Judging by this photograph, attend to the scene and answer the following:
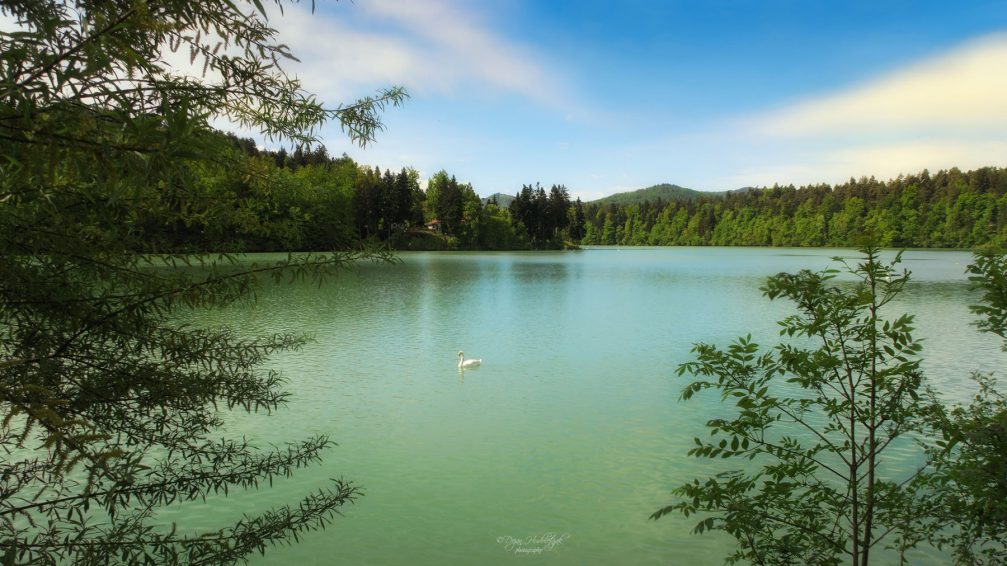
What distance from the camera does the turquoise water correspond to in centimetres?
512

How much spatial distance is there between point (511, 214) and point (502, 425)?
83934 millimetres

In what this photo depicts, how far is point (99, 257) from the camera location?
255cm

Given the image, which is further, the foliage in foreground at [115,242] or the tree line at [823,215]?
the tree line at [823,215]

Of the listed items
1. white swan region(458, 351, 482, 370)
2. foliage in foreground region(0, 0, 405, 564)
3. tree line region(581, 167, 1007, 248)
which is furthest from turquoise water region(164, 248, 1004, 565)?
tree line region(581, 167, 1007, 248)

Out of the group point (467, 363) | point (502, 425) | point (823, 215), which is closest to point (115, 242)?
point (502, 425)

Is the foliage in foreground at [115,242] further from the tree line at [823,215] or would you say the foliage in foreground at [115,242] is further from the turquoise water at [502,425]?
the tree line at [823,215]

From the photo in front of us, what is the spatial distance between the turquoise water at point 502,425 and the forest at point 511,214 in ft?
2.51

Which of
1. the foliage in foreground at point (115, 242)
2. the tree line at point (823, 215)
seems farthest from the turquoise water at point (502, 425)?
the tree line at point (823, 215)

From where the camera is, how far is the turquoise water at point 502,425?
5117mm

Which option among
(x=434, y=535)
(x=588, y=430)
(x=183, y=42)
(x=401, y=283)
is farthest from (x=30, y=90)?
(x=401, y=283)

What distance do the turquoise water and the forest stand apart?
766 mm

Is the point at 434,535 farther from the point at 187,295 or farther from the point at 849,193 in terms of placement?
the point at 849,193

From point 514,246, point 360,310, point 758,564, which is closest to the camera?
point 758,564

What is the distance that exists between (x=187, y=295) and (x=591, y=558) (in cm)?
408
